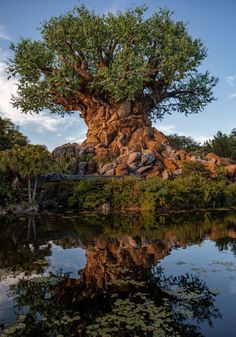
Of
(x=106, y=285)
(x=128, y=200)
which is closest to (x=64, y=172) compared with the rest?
(x=128, y=200)

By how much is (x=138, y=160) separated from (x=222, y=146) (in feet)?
72.4

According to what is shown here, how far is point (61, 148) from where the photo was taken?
3812 cm

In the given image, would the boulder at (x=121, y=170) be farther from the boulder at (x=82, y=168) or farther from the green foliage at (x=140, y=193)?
the green foliage at (x=140, y=193)

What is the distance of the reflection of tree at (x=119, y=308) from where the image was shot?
698 centimetres

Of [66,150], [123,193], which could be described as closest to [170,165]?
[123,193]

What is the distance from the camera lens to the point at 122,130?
38.2 metres

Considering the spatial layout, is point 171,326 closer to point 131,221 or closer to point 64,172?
point 131,221

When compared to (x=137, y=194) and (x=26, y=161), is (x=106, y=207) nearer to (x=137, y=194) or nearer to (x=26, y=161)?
(x=137, y=194)

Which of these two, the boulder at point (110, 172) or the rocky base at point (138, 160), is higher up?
the rocky base at point (138, 160)

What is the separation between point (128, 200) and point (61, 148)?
584 inches

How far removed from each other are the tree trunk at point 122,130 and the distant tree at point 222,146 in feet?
49.9

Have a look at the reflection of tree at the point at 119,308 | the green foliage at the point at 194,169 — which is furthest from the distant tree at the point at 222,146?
the reflection of tree at the point at 119,308

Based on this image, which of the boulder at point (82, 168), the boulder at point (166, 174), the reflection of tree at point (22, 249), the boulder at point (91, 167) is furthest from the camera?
the boulder at point (91, 167)

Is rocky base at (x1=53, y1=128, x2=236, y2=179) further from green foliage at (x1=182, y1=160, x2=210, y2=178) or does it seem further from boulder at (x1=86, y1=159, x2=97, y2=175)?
green foliage at (x1=182, y1=160, x2=210, y2=178)
